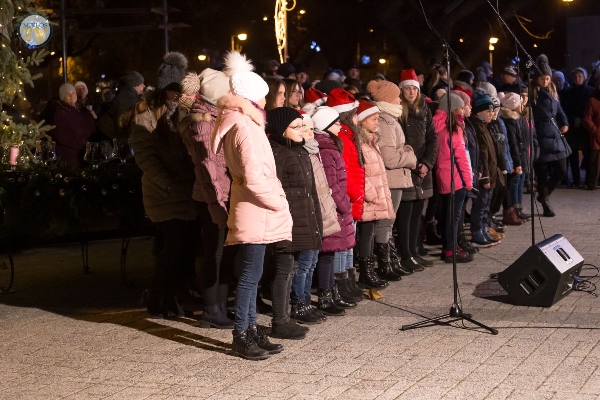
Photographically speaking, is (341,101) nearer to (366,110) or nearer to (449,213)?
(366,110)

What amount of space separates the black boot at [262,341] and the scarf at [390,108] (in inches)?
157

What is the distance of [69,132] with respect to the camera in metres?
14.9

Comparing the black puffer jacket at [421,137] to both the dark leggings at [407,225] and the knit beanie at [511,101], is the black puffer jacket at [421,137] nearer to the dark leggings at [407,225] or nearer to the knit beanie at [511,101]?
the dark leggings at [407,225]

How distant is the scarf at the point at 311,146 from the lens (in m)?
8.68

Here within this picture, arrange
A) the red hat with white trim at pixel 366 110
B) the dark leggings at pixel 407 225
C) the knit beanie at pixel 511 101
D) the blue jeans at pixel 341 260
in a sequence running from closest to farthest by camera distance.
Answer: the blue jeans at pixel 341 260 → the red hat with white trim at pixel 366 110 → the dark leggings at pixel 407 225 → the knit beanie at pixel 511 101

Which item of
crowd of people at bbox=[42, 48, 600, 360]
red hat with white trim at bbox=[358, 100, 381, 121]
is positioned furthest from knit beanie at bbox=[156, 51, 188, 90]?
red hat with white trim at bbox=[358, 100, 381, 121]

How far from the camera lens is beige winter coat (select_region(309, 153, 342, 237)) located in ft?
29.4

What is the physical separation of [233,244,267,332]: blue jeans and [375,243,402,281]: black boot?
3.36 m

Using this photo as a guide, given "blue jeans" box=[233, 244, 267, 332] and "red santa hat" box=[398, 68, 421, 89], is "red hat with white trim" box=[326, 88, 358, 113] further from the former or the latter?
"blue jeans" box=[233, 244, 267, 332]

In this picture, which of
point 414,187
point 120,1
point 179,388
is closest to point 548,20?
point 120,1

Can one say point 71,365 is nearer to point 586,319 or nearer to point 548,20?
point 586,319

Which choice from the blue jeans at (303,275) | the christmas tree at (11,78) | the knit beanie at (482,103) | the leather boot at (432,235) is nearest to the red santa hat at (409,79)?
the knit beanie at (482,103)

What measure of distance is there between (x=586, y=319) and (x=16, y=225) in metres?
5.29

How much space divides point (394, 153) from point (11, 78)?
4.79 meters
